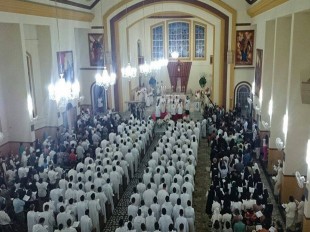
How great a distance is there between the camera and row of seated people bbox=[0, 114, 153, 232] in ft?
31.4

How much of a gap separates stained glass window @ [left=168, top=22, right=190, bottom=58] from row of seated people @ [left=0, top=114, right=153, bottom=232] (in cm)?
1686

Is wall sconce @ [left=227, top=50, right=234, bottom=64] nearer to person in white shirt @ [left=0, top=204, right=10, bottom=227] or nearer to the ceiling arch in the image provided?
the ceiling arch

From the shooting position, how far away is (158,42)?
30.2 metres

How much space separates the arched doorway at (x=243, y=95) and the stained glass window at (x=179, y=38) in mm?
9099

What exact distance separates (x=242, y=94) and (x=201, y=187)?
10.5 metres

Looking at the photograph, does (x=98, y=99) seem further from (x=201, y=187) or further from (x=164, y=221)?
(x=164, y=221)

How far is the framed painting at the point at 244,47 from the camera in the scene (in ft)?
68.9

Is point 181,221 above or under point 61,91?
under

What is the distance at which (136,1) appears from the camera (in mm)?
21406

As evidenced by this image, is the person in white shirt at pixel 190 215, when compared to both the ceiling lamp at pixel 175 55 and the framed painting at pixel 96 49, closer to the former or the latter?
the framed painting at pixel 96 49

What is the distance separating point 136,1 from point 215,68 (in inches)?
249

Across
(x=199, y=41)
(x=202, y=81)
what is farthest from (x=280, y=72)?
(x=199, y=41)

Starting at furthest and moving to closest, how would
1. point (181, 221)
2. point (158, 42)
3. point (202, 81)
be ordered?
point (158, 42), point (202, 81), point (181, 221)

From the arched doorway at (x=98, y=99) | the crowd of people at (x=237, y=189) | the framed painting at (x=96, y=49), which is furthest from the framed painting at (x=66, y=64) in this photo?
the crowd of people at (x=237, y=189)
